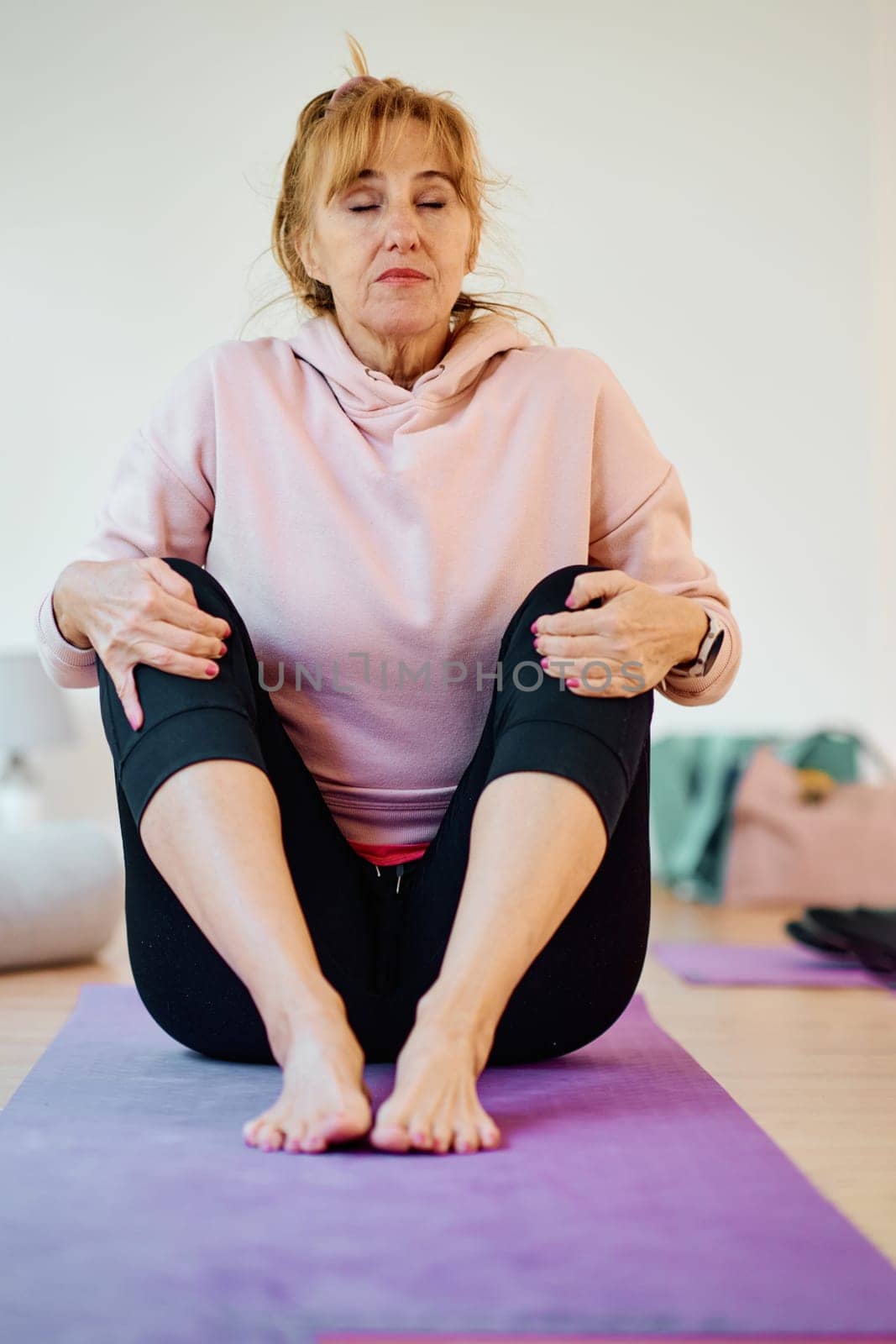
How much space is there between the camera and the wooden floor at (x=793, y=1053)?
54.4 inches

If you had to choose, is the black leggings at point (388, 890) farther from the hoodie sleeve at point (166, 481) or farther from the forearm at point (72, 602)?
the hoodie sleeve at point (166, 481)

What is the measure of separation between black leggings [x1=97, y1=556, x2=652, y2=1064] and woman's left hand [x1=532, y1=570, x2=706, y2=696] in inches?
0.7

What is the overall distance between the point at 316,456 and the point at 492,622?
285 mm

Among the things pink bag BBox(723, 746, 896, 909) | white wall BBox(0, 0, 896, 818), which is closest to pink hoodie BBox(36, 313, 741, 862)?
pink bag BBox(723, 746, 896, 909)

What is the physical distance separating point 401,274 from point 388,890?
2.36ft

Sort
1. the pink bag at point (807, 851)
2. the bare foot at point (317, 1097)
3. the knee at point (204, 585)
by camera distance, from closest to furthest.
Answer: the bare foot at point (317, 1097), the knee at point (204, 585), the pink bag at point (807, 851)

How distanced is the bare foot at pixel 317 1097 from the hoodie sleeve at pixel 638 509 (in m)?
0.65

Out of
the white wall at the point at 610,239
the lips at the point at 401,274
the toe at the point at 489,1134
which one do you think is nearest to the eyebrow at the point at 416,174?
the lips at the point at 401,274

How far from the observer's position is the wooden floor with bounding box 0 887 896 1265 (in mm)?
1382

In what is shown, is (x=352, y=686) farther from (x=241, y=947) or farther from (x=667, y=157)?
(x=667, y=157)

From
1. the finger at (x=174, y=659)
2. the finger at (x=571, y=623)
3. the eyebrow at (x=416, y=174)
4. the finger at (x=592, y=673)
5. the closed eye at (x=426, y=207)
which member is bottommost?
the finger at (x=592, y=673)

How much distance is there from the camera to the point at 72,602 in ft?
4.98

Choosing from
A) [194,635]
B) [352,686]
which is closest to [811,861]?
[352,686]

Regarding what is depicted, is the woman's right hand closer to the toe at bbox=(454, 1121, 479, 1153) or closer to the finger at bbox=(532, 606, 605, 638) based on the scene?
the finger at bbox=(532, 606, 605, 638)
